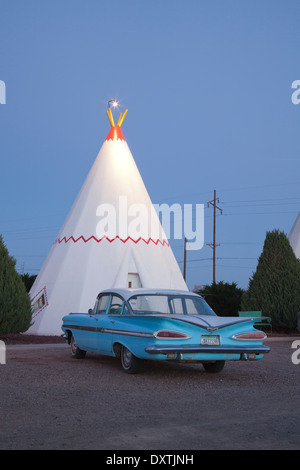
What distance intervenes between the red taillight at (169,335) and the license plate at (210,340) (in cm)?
24

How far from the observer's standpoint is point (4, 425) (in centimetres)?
486

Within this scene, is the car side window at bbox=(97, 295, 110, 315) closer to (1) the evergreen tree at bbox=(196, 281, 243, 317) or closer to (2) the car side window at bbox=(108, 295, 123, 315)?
(2) the car side window at bbox=(108, 295, 123, 315)

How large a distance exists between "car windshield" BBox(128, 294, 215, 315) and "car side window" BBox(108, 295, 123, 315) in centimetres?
24

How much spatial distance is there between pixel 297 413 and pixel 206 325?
93.5 inches

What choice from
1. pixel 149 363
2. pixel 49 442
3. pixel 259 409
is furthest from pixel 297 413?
pixel 149 363

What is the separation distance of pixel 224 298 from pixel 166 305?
545 inches

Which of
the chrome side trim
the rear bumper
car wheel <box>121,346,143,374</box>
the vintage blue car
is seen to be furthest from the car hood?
car wheel <box>121,346,143,374</box>

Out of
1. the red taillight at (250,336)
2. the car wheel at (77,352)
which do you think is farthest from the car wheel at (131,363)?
the car wheel at (77,352)

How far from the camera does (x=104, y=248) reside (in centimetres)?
1847

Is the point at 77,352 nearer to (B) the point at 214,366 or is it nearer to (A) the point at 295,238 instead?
(B) the point at 214,366

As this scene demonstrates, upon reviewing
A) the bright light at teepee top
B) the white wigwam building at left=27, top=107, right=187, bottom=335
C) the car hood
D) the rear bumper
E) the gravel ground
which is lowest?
the gravel ground

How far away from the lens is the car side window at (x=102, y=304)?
945cm

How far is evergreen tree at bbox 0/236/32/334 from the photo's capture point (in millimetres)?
13664
